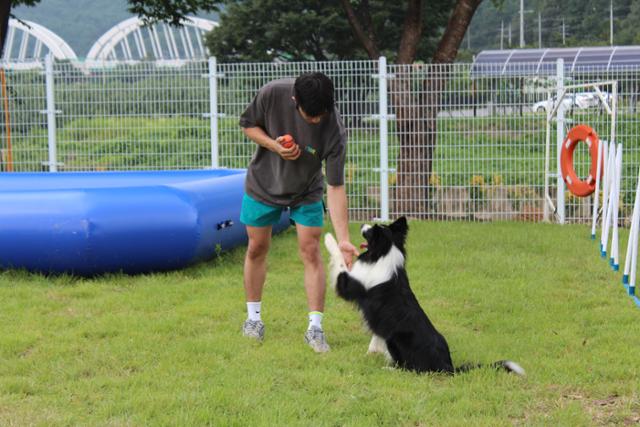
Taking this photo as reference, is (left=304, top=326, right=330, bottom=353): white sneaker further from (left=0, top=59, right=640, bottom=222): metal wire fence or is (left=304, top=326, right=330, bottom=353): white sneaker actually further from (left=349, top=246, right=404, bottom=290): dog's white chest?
(left=0, top=59, right=640, bottom=222): metal wire fence

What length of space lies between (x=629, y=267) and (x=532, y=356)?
2.37 meters

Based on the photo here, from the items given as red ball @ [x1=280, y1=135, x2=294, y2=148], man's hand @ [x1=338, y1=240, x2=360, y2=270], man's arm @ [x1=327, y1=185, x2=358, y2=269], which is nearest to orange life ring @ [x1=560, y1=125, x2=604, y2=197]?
man's arm @ [x1=327, y1=185, x2=358, y2=269]

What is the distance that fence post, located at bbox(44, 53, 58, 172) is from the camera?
12.4 m

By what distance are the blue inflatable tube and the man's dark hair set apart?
3161mm

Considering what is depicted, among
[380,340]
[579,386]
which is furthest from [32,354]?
[579,386]

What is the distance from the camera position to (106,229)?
764 centimetres

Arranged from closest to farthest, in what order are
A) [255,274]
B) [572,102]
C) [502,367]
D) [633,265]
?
[502,367]
[255,274]
[633,265]
[572,102]

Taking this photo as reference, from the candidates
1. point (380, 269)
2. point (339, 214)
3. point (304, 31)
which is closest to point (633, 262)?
point (380, 269)

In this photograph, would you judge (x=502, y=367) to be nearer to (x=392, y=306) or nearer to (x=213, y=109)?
(x=392, y=306)

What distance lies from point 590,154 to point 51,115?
7.73 m

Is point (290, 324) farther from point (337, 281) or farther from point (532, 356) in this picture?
point (532, 356)

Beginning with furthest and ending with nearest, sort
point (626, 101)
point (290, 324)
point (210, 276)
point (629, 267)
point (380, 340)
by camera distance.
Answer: point (626, 101) → point (210, 276) → point (629, 267) → point (290, 324) → point (380, 340)

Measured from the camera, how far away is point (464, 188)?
12.0 meters

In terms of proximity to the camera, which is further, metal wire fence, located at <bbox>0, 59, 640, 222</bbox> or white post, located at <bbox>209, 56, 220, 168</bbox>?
white post, located at <bbox>209, 56, 220, 168</bbox>
